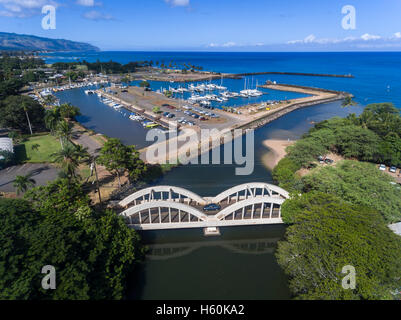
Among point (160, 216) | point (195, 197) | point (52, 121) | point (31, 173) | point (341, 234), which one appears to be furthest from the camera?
point (52, 121)

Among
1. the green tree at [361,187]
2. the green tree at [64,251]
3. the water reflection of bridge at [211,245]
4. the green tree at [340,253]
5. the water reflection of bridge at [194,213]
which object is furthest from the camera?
the water reflection of bridge at [194,213]

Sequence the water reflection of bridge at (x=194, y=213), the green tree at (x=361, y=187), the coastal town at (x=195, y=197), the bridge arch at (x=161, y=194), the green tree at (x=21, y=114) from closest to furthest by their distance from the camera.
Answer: the coastal town at (x=195, y=197)
the green tree at (x=361, y=187)
the water reflection of bridge at (x=194, y=213)
the bridge arch at (x=161, y=194)
the green tree at (x=21, y=114)

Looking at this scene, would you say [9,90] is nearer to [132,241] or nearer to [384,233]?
[132,241]

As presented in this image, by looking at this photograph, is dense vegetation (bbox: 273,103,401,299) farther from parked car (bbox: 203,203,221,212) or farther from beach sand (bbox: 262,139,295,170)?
beach sand (bbox: 262,139,295,170)

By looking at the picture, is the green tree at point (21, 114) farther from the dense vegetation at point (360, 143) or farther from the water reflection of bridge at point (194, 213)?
the dense vegetation at point (360, 143)

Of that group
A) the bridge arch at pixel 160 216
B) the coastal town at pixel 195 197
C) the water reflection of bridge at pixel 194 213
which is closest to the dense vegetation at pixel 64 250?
the coastal town at pixel 195 197

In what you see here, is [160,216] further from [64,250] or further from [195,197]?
[64,250]

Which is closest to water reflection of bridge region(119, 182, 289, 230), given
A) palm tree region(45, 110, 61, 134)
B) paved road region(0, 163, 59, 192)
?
paved road region(0, 163, 59, 192)

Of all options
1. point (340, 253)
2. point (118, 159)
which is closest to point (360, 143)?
point (340, 253)
